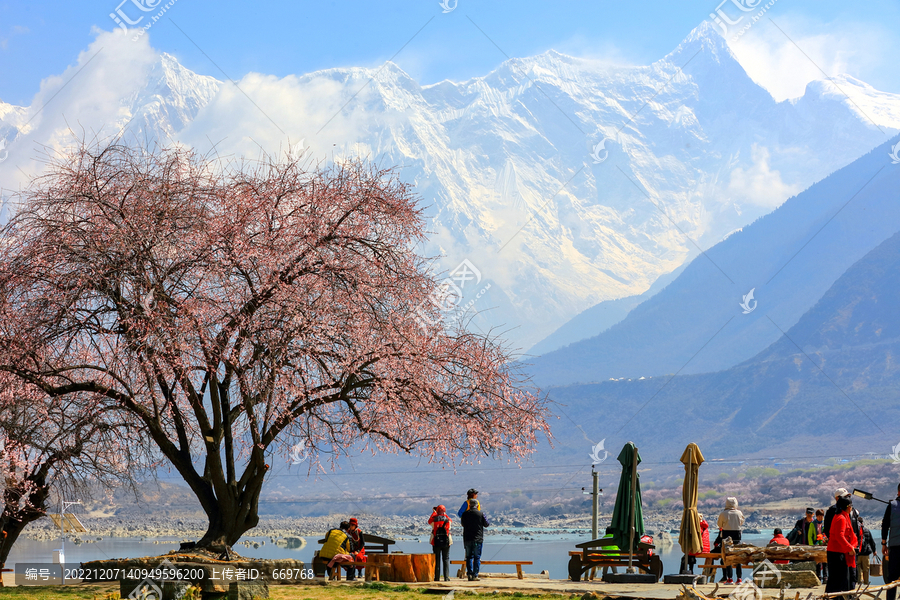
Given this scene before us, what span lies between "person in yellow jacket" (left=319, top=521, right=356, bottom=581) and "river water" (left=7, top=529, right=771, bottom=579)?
202ft

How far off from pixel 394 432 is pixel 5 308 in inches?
285

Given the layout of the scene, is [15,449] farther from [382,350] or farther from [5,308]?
[382,350]

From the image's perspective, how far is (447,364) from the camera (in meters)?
18.3

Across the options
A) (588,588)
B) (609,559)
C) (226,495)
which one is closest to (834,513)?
(588,588)

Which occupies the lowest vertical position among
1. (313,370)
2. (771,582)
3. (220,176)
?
(771,582)

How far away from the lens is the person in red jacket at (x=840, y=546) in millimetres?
13711

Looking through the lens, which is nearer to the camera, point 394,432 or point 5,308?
point 5,308

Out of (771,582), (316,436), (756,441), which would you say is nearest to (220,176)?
(316,436)

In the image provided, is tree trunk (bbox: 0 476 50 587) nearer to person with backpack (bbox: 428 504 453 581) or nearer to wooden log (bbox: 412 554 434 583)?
wooden log (bbox: 412 554 434 583)

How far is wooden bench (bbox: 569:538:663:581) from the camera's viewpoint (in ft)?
62.9

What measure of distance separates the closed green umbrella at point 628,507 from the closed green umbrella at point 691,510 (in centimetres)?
96

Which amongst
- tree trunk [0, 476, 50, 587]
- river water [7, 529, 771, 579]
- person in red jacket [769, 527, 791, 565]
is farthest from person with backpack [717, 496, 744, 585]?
river water [7, 529, 771, 579]

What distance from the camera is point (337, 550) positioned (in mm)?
18688

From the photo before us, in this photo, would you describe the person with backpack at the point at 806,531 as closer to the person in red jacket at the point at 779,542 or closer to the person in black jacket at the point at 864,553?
the person in red jacket at the point at 779,542
